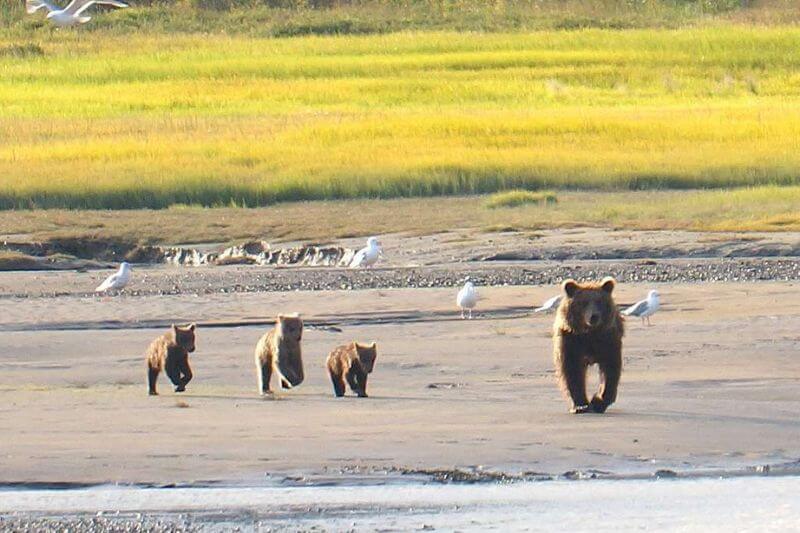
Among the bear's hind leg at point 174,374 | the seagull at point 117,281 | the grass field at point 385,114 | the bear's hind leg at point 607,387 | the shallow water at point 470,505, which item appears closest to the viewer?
the shallow water at point 470,505

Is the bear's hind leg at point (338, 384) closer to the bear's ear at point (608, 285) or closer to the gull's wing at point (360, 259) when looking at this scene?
the bear's ear at point (608, 285)

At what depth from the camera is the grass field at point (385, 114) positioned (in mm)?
27188

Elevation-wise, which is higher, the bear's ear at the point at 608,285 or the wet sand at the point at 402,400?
the bear's ear at the point at 608,285

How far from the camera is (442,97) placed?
42188mm

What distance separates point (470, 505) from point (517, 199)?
56.5 feet

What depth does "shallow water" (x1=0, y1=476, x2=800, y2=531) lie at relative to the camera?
7910 mm

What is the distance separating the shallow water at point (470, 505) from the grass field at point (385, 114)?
18283 mm

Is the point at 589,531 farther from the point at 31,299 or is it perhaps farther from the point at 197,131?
the point at 197,131

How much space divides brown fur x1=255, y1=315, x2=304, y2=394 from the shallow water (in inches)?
116

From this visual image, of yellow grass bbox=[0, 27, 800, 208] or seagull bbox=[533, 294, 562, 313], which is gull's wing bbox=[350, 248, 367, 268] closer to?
seagull bbox=[533, 294, 562, 313]

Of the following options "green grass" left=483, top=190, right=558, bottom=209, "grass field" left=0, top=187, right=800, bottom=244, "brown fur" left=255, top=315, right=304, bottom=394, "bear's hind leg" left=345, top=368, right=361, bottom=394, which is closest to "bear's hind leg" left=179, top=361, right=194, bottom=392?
"brown fur" left=255, top=315, right=304, bottom=394

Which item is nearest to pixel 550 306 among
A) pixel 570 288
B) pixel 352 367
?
pixel 352 367

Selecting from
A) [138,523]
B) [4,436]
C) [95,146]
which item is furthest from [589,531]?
[95,146]

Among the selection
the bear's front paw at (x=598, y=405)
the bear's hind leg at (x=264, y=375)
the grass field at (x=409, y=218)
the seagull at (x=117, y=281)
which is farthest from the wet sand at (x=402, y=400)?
the grass field at (x=409, y=218)
